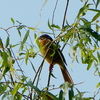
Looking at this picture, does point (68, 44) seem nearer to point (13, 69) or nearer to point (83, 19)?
point (83, 19)

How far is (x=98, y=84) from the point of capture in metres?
2.59

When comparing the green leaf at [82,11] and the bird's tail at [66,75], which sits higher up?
the bird's tail at [66,75]

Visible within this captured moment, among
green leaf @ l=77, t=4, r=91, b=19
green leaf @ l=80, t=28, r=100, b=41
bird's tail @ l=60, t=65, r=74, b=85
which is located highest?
bird's tail @ l=60, t=65, r=74, b=85

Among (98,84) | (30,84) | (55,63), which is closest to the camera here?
(30,84)

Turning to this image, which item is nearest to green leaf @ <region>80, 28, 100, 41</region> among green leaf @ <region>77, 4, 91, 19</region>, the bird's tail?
green leaf @ <region>77, 4, 91, 19</region>

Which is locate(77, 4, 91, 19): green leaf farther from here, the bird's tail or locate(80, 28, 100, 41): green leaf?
the bird's tail

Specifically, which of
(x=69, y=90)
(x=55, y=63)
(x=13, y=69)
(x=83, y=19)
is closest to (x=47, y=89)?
(x=69, y=90)

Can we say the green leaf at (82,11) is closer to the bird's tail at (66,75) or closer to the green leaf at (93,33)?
the green leaf at (93,33)

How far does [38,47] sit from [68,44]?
215 mm

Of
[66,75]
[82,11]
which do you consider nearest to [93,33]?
[82,11]

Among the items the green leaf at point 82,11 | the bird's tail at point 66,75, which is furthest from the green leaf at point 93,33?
the bird's tail at point 66,75

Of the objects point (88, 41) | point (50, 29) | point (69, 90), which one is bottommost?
point (69, 90)

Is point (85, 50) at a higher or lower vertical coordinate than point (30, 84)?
higher

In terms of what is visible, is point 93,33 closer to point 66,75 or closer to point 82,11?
point 82,11
